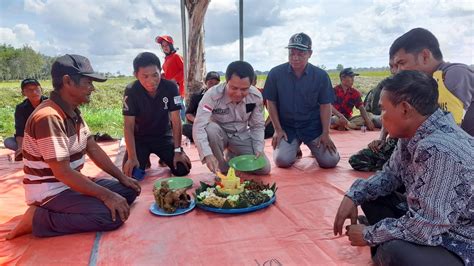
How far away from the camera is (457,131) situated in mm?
1338

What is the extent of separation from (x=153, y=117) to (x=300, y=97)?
5.04ft

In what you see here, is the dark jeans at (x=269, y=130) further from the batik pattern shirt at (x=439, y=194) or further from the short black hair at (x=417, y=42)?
the batik pattern shirt at (x=439, y=194)

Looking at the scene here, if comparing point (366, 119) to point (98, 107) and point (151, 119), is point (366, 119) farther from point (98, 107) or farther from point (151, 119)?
point (98, 107)

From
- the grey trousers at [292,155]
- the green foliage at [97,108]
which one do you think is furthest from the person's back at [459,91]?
the green foliage at [97,108]

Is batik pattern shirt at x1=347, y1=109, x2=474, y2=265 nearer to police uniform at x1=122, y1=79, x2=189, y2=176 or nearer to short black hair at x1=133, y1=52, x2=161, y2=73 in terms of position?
short black hair at x1=133, y1=52, x2=161, y2=73

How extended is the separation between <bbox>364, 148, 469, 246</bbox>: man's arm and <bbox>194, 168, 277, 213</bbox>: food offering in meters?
1.23

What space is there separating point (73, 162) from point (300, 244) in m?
1.48

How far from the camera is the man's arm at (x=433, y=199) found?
1.24m

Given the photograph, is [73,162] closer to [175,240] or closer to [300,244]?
[175,240]

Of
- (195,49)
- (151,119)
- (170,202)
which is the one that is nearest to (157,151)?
(151,119)

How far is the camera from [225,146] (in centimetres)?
358

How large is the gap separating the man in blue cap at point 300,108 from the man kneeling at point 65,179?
6.53 feet

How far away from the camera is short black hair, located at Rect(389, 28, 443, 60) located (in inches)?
82.7

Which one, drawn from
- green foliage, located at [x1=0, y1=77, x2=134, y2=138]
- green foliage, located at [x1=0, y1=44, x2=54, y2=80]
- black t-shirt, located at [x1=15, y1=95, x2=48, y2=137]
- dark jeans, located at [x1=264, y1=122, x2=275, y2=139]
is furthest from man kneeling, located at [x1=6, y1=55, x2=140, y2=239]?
green foliage, located at [x1=0, y1=44, x2=54, y2=80]
